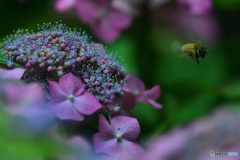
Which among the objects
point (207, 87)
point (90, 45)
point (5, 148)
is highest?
point (207, 87)

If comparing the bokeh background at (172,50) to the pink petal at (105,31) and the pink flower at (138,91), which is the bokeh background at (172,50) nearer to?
the pink petal at (105,31)

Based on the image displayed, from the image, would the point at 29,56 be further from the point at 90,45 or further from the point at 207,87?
the point at 207,87

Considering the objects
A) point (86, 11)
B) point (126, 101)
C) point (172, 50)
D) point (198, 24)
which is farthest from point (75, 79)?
point (198, 24)

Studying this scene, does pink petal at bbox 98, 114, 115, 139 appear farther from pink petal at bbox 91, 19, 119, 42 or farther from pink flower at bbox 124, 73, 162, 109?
pink petal at bbox 91, 19, 119, 42

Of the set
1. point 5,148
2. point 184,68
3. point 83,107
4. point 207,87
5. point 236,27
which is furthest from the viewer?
point 236,27

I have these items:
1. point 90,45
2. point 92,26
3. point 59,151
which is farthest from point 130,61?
point 59,151

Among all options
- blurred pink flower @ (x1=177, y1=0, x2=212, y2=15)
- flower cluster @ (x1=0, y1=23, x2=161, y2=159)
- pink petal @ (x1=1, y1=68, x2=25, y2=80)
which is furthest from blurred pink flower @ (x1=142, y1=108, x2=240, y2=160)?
blurred pink flower @ (x1=177, y1=0, x2=212, y2=15)

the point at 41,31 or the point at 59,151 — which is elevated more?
the point at 41,31

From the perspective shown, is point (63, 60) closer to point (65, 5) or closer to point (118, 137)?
point (118, 137)
